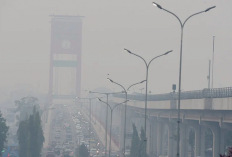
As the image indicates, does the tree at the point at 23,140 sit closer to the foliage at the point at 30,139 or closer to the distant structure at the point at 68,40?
the foliage at the point at 30,139

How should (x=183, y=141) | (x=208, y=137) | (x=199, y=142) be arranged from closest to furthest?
(x=199, y=142), (x=183, y=141), (x=208, y=137)

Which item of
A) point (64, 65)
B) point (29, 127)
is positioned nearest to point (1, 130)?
point (29, 127)

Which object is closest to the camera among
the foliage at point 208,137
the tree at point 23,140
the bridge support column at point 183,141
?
the tree at point 23,140

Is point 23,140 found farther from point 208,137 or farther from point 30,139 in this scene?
point 208,137

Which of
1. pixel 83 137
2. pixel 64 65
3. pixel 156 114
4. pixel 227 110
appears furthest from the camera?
pixel 64 65

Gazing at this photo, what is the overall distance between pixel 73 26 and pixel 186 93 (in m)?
140

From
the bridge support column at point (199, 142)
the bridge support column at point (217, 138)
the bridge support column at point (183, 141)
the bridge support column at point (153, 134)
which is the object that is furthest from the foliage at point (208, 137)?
the bridge support column at point (217, 138)

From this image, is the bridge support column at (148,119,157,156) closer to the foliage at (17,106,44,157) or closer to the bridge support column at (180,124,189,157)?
the bridge support column at (180,124,189,157)

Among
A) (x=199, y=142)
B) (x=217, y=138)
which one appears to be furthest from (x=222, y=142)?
(x=199, y=142)

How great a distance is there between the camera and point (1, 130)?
193 ft

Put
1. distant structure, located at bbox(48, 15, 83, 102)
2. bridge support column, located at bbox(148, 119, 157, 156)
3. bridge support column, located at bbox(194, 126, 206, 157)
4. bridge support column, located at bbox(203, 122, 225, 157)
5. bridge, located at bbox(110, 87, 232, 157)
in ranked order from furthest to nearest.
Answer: distant structure, located at bbox(48, 15, 83, 102)
bridge support column, located at bbox(148, 119, 157, 156)
bridge support column, located at bbox(194, 126, 206, 157)
bridge support column, located at bbox(203, 122, 225, 157)
bridge, located at bbox(110, 87, 232, 157)

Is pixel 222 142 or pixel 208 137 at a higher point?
pixel 222 142

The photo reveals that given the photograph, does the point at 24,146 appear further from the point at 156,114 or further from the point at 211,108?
the point at 211,108

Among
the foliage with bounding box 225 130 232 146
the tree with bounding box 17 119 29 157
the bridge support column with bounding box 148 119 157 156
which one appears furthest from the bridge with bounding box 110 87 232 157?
the tree with bounding box 17 119 29 157
